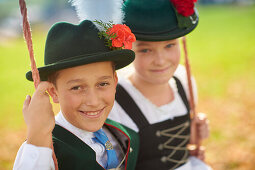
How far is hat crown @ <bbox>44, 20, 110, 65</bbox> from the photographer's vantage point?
4.31 feet

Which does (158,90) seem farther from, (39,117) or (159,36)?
(39,117)

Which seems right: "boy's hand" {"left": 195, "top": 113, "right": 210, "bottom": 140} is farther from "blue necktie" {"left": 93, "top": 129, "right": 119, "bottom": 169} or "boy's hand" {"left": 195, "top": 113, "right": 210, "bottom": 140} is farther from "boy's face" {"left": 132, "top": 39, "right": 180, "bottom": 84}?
"blue necktie" {"left": 93, "top": 129, "right": 119, "bottom": 169}

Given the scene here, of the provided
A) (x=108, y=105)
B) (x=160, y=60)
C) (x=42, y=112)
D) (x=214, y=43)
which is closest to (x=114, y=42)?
(x=108, y=105)

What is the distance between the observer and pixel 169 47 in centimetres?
205

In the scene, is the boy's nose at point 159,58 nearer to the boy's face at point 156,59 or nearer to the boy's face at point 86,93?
the boy's face at point 156,59

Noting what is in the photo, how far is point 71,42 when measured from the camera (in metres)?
1.31

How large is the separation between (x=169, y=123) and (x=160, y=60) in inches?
21.4

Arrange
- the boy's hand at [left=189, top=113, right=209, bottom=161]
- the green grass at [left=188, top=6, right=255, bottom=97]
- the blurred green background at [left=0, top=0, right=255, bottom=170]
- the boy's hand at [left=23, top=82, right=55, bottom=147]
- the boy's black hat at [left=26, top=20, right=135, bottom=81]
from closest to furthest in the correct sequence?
1. the boy's hand at [left=23, top=82, right=55, bottom=147]
2. the boy's black hat at [left=26, top=20, right=135, bottom=81]
3. the boy's hand at [left=189, top=113, right=209, bottom=161]
4. the blurred green background at [left=0, top=0, right=255, bottom=170]
5. the green grass at [left=188, top=6, right=255, bottom=97]

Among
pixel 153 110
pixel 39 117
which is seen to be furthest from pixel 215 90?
pixel 39 117

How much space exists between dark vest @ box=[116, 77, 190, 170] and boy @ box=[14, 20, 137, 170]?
48 centimetres

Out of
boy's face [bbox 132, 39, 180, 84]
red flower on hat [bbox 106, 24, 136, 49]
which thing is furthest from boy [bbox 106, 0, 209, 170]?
red flower on hat [bbox 106, 24, 136, 49]

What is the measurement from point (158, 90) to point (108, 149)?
2.73 feet

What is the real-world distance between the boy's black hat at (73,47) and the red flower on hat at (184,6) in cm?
74

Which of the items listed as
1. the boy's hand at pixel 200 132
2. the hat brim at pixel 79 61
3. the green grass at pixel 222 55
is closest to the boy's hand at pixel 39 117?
the hat brim at pixel 79 61
